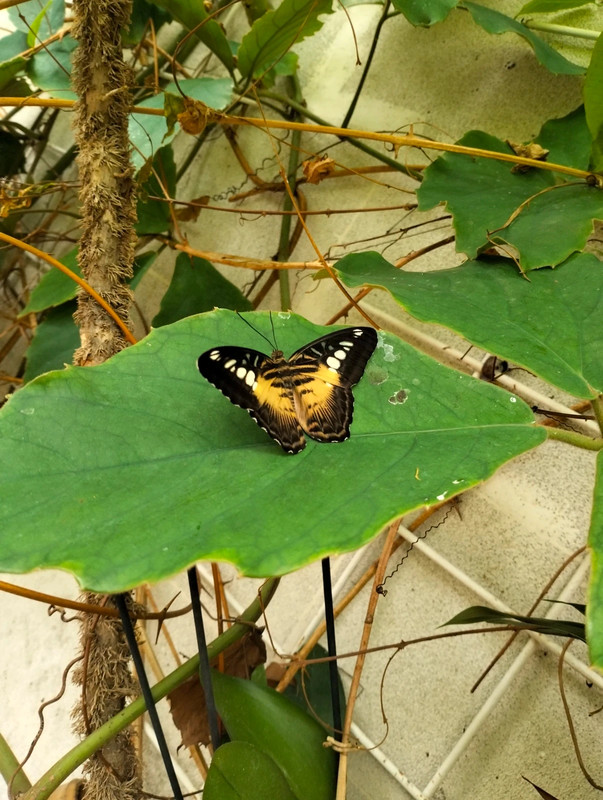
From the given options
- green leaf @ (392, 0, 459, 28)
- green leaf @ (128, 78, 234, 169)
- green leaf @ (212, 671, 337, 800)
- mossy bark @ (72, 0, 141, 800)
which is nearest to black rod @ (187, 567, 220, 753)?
green leaf @ (212, 671, 337, 800)

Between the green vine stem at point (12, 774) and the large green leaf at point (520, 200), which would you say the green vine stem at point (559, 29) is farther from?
the green vine stem at point (12, 774)

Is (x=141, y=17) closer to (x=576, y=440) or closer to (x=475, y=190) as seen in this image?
(x=475, y=190)

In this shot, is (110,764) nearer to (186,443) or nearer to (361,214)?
(186,443)

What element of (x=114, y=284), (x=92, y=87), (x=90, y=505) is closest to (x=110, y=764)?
(x=90, y=505)

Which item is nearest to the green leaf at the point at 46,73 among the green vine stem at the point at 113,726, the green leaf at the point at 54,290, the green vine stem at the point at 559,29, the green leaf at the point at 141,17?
the green leaf at the point at 141,17

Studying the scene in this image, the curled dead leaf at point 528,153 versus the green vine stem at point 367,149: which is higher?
the green vine stem at point 367,149
